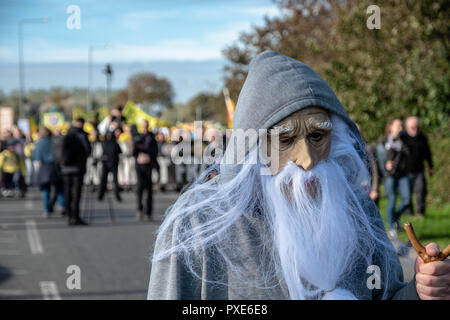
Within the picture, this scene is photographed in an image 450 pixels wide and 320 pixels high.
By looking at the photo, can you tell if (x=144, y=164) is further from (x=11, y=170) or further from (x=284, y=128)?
(x=284, y=128)

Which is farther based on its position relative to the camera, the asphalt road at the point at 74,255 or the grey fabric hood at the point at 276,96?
the asphalt road at the point at 74,255

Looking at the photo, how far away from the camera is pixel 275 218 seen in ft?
6.50

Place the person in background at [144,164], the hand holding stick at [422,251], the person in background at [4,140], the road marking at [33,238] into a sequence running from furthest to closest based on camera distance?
1. the person in background at [4,140]
2. the person in background at [144,164]
3. the road marking at [33,238]
4. the hand holding stick at [422,251]

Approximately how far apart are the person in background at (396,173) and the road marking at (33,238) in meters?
5.34

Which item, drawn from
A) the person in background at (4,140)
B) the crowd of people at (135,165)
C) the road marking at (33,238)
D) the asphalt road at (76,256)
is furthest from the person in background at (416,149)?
the person in background at (4,140)

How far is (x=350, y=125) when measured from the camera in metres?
2.19

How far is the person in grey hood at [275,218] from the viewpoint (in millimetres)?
1944

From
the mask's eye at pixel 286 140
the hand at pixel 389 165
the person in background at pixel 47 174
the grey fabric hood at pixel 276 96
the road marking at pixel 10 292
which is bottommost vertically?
the road marking at pixel 10 292

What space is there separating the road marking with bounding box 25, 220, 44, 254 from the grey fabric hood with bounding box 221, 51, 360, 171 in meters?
8.47

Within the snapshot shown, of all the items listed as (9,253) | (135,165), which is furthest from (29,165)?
(9,253)

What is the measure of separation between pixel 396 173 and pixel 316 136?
903 cm

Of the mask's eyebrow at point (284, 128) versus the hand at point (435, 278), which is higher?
the mask's eyebrow at point (284, 128)

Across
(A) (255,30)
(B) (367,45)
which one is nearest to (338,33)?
(B) (367,45)

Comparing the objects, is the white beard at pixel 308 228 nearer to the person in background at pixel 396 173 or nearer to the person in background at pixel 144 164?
the person in background at pixel 396 173
